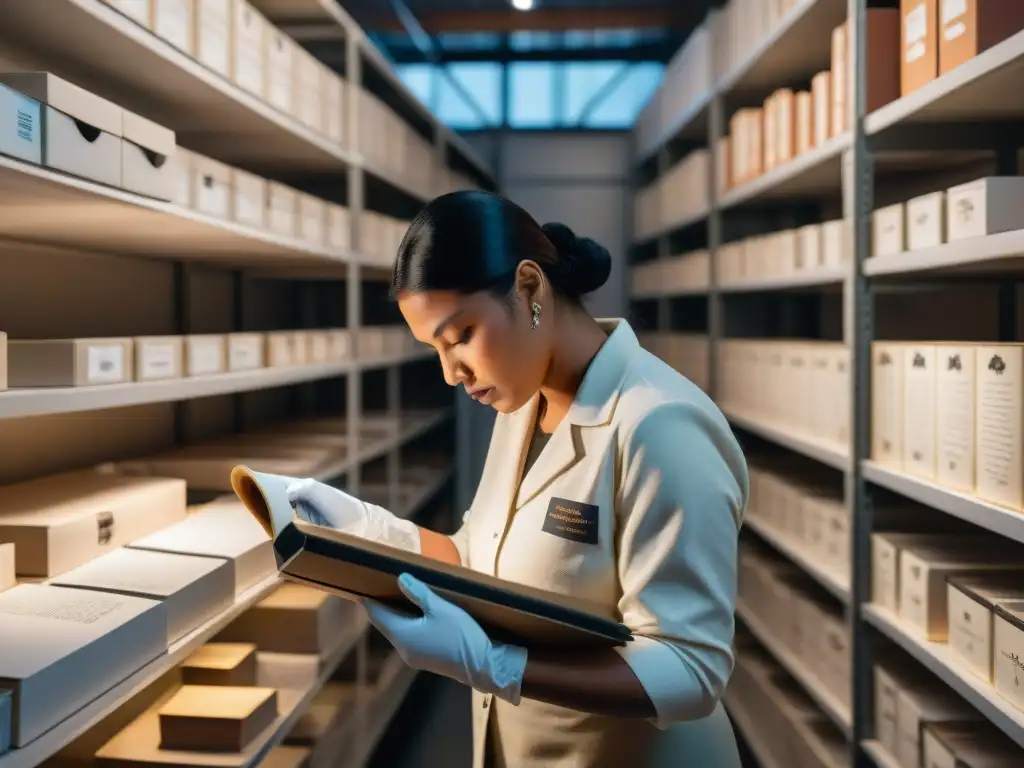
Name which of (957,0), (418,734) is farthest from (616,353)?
(418,734)

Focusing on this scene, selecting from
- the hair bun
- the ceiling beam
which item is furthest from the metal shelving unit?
the ceiling beam

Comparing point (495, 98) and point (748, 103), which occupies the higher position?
point (495, 98)

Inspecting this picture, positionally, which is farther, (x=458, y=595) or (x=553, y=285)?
(x=553, y=285)

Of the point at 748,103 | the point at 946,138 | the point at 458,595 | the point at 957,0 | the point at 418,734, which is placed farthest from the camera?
the point at 748,103

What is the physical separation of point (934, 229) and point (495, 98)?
4.73m

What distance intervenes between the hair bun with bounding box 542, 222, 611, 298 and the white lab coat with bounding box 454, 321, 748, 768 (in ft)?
0.31

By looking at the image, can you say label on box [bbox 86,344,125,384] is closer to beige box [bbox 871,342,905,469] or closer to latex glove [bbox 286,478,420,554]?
latex glove [bbox 286,478,420,554]

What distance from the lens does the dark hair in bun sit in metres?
1.30

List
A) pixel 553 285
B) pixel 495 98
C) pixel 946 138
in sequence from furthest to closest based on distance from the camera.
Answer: pixel 495 98 → pixel 946 138 → pixel 553 285

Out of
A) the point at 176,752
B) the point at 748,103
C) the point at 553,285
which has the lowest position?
the point at 176,752

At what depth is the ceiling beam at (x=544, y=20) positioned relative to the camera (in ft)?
17.8

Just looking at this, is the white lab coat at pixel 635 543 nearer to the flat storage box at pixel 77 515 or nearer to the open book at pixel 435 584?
the open book at pixel 435 584

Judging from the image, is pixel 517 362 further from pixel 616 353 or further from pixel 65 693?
pixel 65 693

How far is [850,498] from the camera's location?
2.34 m
